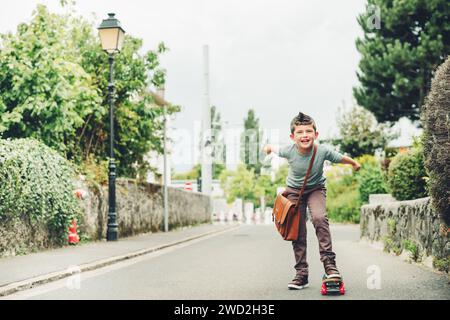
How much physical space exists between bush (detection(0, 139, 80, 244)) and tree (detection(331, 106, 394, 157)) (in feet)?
93.4

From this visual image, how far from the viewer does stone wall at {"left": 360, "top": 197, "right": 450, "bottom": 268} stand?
30.5 feet

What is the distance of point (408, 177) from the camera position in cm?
1457

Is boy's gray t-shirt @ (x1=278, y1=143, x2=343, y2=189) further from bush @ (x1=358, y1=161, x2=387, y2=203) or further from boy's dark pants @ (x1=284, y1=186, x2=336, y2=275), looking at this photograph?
bush @ (x1=358, y1=161, x2=387, y2=203)

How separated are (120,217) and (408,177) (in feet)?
26.6

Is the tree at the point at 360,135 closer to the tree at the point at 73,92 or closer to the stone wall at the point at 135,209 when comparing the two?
the stone wall at the point at 135,209

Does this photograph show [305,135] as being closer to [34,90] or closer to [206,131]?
[34,90]

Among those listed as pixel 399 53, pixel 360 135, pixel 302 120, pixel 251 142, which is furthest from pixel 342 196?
pixel 251 142

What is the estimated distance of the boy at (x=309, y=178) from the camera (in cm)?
683

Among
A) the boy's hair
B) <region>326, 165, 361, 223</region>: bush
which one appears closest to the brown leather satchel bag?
the boy's hair

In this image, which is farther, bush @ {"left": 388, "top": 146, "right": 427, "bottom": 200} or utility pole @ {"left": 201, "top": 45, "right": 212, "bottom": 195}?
utility pole @ {"left": 201, "top": 45, "right": 212, "bottom": 195}

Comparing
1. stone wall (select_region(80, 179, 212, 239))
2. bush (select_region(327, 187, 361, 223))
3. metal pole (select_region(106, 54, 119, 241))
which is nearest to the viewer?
metal pole (select_region(106, 54, 119, 241))

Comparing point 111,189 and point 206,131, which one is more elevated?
point 206,131

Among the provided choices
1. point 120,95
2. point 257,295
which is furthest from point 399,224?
point 120,95
